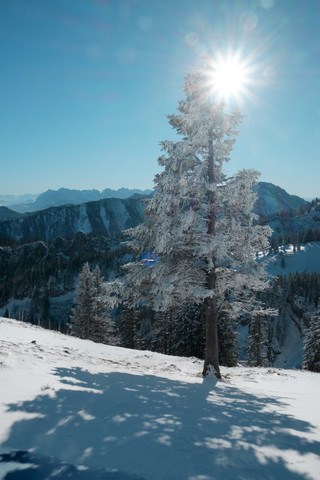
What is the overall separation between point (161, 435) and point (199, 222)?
24.0 ft

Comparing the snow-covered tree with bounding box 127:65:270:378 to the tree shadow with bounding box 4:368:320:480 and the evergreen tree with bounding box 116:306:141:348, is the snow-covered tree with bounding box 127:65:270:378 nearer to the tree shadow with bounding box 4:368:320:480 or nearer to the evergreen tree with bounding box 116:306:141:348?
the tree shadow with bounding box 4:368:320:480

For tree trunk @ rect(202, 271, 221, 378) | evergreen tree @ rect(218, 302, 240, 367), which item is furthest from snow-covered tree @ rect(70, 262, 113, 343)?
tree trunk @ rect(202, 271, 221, 378)

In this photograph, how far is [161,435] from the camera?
450cm

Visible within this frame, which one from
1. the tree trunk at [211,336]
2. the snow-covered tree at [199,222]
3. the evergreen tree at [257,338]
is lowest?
the evergreen tree at [257,338]

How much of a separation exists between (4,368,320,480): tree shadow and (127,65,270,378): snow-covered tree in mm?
4231

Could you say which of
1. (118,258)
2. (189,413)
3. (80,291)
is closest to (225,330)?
(80,291)

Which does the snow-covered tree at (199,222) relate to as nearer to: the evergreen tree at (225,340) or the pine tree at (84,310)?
the evergreen tree at (225,340)

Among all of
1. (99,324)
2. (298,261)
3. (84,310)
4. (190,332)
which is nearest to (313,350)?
(190,332)

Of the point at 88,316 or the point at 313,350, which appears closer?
the point at 313,350

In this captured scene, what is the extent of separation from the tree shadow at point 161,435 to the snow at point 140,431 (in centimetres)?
1

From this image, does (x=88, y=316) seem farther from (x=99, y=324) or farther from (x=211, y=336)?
(x=211, y=336)

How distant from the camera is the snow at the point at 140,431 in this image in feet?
11.7

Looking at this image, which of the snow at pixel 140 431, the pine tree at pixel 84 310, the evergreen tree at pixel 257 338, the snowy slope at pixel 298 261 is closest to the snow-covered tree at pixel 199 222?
the snow at pixel 140 431

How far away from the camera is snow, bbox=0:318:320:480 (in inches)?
141
